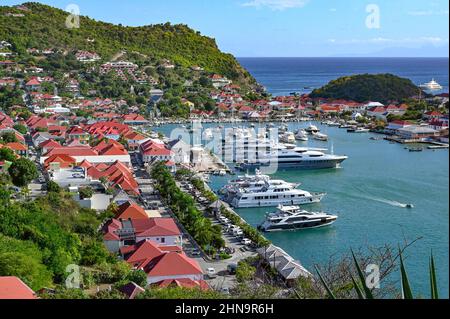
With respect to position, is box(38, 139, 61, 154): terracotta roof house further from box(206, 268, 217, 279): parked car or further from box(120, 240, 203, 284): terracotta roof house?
box(206, 268, 217, 279): parked car

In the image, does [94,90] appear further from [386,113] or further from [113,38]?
[386,113]

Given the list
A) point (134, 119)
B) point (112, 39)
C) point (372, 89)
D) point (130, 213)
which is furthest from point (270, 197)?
point (112, 39)

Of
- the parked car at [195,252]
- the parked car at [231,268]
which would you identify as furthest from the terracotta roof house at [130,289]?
the parked car at [195,252]

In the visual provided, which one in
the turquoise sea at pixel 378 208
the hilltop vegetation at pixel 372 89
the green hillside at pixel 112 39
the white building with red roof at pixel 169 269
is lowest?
the turquoise sea at pixel 378 208

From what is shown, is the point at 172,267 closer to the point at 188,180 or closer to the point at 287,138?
the point at 188,180

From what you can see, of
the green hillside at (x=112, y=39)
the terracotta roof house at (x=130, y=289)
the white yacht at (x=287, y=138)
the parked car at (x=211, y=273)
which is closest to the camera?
the terracotta roof house at (x=130, y=289)

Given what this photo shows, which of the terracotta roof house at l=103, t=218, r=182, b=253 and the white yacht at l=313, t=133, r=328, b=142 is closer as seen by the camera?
the terracotta roof house at l=103, t=218, r=182, b=253

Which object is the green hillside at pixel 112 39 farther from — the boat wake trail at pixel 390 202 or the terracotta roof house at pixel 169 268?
the terracotta roof house at pixel 169 268

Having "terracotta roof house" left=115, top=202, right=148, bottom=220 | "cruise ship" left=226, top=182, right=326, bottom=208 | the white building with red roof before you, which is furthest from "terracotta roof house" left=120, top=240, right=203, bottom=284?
"cruise ship" left=226, top=182, right=326, bottom=208
